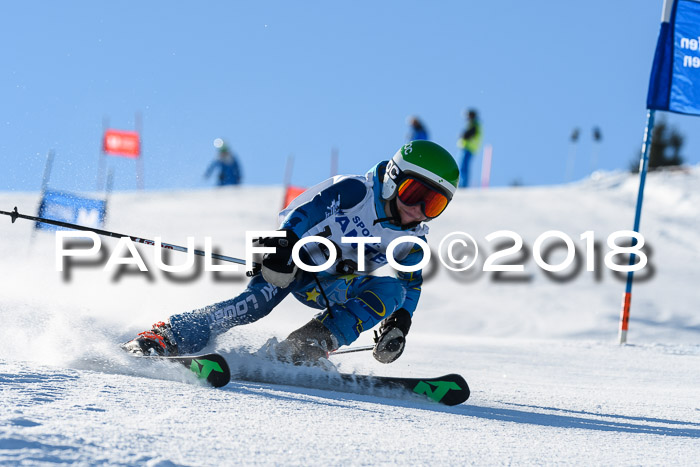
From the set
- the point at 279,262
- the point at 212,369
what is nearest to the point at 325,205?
the point at 279,262

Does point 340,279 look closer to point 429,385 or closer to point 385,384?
point 385,384

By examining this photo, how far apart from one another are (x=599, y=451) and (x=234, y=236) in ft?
33.5

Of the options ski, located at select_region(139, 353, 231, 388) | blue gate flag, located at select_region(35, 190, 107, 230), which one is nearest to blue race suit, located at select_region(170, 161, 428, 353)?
ski, located at select_region(139, 353, 231, 388)

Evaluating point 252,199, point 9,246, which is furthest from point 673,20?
point 252,199

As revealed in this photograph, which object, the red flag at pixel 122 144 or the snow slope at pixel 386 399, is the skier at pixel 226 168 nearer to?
the red flag at pixel 122 144

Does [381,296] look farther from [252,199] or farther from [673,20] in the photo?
[252,199]

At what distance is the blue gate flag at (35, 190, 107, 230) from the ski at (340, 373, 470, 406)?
2733 millimetres

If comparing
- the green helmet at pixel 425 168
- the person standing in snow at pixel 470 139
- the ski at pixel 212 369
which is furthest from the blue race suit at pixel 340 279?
the person standing in snow at pixel 470 139

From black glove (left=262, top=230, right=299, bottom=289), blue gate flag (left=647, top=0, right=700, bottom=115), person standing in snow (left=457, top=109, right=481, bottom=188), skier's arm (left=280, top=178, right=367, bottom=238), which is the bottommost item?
black glove (left=262, top=230, right=299, bottom=289)

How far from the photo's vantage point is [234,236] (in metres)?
12.1

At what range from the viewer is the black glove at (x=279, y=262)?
123 inches

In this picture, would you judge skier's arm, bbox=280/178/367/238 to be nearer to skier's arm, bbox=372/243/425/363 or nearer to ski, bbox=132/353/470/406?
skier's arm, bbox=372/243/425/363

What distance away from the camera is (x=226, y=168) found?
19359 mm

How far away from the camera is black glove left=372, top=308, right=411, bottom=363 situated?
357cm
